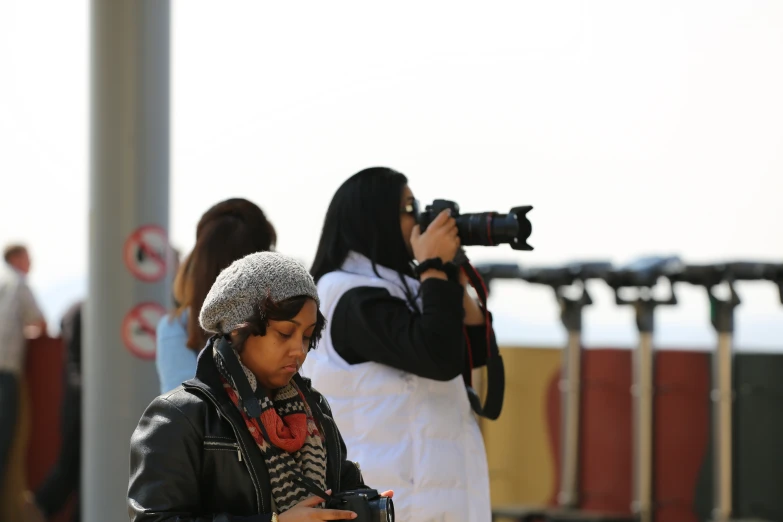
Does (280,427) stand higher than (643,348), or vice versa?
(280,427)

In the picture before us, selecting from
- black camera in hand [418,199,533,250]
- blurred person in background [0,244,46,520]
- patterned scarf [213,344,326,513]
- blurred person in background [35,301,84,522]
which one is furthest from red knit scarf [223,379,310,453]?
blurred person in background [0,244,46,520]

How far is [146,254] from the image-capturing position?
4.78m

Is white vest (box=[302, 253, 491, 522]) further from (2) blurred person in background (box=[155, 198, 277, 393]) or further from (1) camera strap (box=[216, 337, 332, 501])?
(1) camera strap (box=[216, 337, 332, 501])

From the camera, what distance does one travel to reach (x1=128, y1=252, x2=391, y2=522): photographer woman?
1855mm

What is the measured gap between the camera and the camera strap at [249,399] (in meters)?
1.92

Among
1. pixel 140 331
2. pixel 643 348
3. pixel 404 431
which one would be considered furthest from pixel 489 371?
pixel 643 348

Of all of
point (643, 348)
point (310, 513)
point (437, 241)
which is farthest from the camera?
point (643, 348)

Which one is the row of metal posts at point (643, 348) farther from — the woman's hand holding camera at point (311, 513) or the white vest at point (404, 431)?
the woman's hand holding camera at point (311, 513)

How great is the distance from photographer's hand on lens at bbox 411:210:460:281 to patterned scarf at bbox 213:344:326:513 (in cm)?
87

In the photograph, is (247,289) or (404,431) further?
(404,431)

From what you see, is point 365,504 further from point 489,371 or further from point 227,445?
point 489,371

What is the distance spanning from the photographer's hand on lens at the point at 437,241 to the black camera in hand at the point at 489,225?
33 mm

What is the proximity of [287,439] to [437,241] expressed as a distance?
1022mm

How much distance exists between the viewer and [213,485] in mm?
1905
